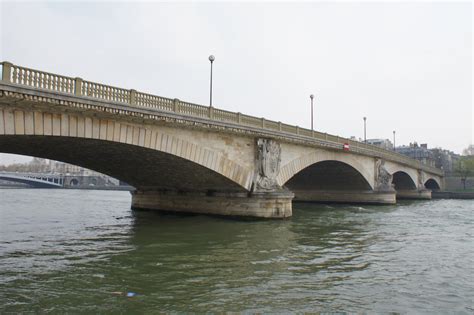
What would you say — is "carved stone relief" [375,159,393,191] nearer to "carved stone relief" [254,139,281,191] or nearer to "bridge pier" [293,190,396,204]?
"bridge pier" [293,190,396,204]

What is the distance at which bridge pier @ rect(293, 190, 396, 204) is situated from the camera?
4981 centimetres

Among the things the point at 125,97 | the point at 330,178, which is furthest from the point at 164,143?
the point at 330,178

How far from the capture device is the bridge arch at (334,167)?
35031 millimetres

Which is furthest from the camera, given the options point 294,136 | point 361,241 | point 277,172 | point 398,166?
point 398,166

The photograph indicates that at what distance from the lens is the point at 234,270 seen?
13031mm

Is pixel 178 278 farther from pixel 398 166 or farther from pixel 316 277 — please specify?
pixel 398 166

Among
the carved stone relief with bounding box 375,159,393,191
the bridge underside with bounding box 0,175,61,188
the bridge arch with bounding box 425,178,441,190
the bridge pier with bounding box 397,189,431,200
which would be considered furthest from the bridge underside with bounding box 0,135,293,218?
the bridge underside with bounding box 0,175,61,188

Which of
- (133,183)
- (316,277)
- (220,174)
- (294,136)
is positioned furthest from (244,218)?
(316,277)

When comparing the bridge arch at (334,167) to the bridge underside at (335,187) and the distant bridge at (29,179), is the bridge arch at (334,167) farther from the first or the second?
the distant bridge at (29,179)

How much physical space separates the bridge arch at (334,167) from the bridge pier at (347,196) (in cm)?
96

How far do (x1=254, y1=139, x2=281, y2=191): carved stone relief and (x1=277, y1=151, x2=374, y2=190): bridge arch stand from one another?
318cm

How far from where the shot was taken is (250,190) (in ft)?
92.3

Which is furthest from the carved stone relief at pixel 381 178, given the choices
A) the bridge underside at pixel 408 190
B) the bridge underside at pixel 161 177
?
the bridge underside at pixel 161 177

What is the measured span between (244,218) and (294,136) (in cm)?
898
